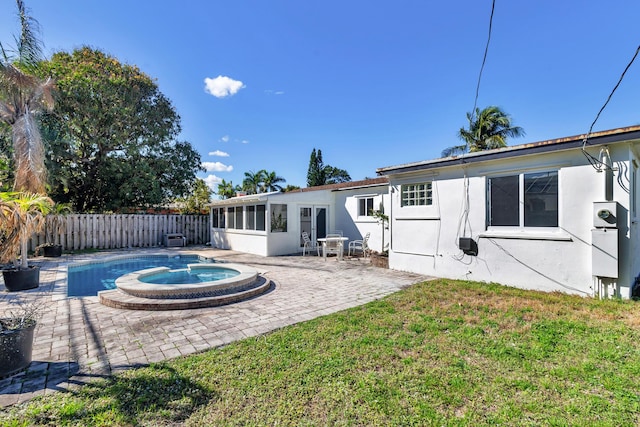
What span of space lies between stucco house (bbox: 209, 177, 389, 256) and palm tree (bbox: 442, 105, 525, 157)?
55.1 feet

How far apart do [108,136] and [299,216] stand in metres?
14.4

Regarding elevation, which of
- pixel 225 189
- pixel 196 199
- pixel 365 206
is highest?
pixel 225 189

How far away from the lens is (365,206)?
1502 centimetres

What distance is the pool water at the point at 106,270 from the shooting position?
27.7 feet

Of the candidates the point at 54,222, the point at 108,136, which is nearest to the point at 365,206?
the point at 54,222

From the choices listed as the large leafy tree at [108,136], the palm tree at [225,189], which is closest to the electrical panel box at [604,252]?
the large leafy tree at [108,136]

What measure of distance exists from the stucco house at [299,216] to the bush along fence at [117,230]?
4.50m

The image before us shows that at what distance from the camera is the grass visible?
2.64m

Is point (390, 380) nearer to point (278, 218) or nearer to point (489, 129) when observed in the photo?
point (278, 218)

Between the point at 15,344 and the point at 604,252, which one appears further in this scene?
the point at 604,252

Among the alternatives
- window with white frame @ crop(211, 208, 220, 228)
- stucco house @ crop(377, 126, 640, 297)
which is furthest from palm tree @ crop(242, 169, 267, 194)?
stucco house @ crop(377, 126, 640, 297)

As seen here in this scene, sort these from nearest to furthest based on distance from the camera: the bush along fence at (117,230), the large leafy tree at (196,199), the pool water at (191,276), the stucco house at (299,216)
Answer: the pool water at (191,276), the stucco house at (299,216), the bush along fence at (117,230), the large leafy tree at (196,199)

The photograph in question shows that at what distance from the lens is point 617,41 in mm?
6891

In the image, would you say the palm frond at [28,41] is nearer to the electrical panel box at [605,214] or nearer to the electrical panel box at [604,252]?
the electrical panel box at [605,214]
